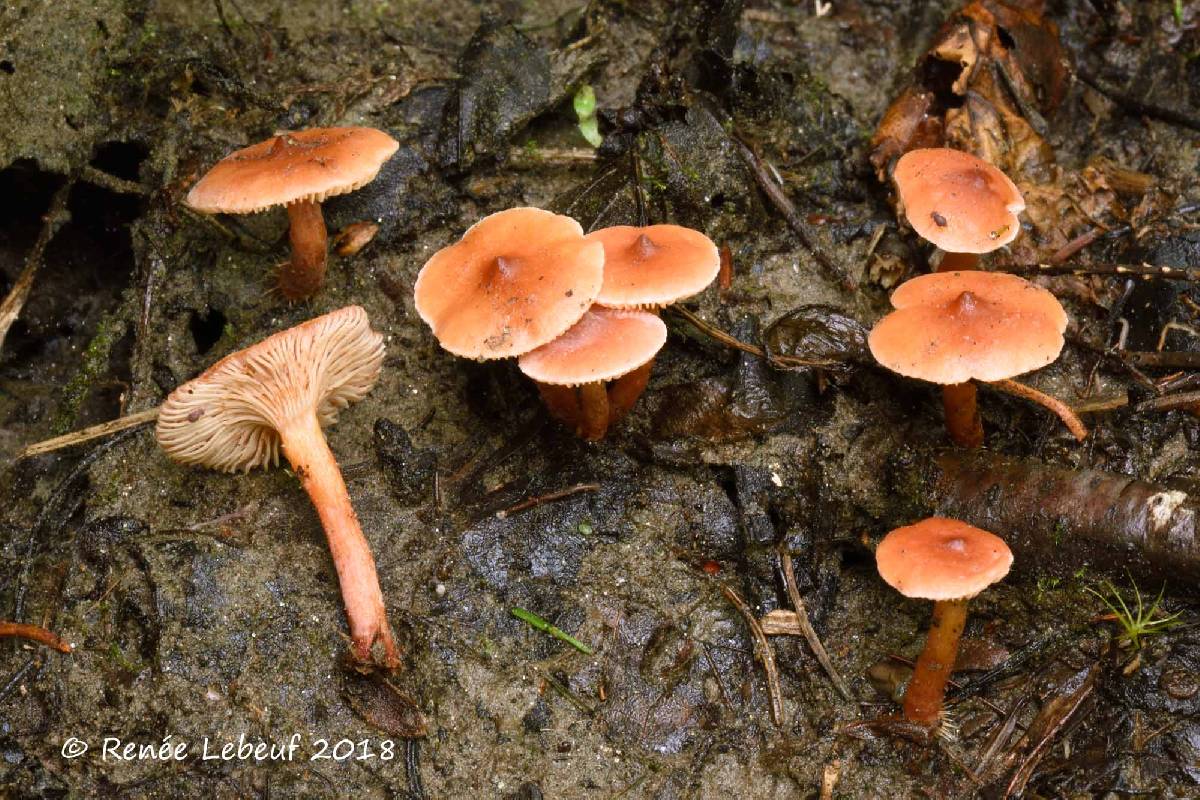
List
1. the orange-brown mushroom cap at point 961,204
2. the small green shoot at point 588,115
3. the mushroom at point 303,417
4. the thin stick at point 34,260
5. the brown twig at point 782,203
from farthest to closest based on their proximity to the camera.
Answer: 1. the small green shoot at point 588,115
2. the brown twig at point 782,203
3. the thin stick at point 34,260
4. the orange-brown mushroom cap at point 961,204
5. the mushroom at point 303,417

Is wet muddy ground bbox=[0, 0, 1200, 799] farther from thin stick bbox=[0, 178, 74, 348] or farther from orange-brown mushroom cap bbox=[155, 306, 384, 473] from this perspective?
orange-brown mushroom cap bbox=[155, 306, 384, 473]

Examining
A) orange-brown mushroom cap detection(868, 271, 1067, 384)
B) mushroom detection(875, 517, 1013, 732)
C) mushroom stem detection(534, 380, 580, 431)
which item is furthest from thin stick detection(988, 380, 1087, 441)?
mushroom stem detection(534, 380, 580, 431)

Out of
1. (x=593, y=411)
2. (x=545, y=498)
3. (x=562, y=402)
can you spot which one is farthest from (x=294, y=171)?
(x=545, y=498)

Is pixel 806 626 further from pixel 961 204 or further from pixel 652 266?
pixel 961 204

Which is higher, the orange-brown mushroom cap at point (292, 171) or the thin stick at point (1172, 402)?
the orange-brown mushroom cap at point (292, 171)

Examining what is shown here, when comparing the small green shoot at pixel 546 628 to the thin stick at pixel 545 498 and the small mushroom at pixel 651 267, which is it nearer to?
the thin stick at pixel 545 498

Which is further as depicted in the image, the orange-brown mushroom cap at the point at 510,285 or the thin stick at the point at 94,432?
the thin stick at the point at 94,432

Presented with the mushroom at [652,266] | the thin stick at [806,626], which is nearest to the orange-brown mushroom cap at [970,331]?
the mushroom at [652,266]

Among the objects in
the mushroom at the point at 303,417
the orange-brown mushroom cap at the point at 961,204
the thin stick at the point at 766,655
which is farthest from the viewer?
the orange-brown mushroom cap at the point at 961,204
